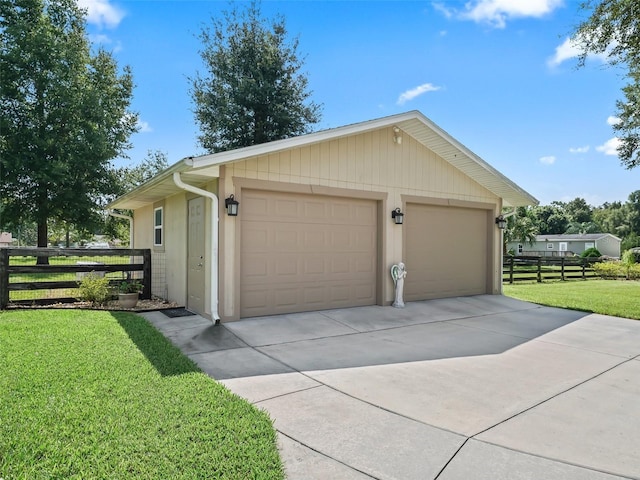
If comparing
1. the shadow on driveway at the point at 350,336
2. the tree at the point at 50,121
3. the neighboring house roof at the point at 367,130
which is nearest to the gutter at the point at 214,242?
the neighboring house roof at the point at 367,130

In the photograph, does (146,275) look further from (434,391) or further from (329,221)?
(434,391)

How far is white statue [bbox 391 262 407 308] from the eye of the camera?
8.16 m

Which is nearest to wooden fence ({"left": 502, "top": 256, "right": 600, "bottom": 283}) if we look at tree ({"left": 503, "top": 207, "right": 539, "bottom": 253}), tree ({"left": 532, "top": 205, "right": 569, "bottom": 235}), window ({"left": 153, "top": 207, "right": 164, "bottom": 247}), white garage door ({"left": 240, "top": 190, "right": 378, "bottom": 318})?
white garage door ({"left": 240, "top": 190, "right": 378, "bottom": 318})

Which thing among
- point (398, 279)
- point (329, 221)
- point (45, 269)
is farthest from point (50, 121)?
point (398, 279)

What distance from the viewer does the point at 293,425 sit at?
9.91ft

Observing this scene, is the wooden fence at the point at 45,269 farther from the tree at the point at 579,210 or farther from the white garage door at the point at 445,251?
the tree at the point at 579,210

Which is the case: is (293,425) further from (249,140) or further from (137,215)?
A: (249,140)

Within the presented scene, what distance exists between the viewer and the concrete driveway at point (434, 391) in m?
2.57

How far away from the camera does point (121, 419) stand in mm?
2926

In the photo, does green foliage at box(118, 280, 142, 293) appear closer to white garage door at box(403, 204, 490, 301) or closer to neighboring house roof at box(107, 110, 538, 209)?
neighboring house roof at box(107, 110, 538, 209)

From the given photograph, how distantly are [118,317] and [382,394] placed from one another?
514 cm

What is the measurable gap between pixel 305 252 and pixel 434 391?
398 centimetres

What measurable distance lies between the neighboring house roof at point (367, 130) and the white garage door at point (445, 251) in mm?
982

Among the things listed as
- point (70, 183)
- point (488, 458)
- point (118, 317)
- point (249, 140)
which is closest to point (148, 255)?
point (118, 317)
